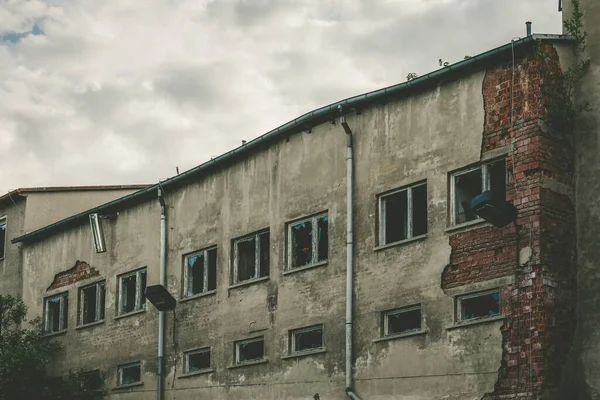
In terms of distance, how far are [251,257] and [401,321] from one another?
5421 mm

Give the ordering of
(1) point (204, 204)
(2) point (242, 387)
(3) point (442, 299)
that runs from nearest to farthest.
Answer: (3) point (442, 299)
(2) point (242, 387)
(1) point (204, 204)

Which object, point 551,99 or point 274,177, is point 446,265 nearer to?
point 551,99

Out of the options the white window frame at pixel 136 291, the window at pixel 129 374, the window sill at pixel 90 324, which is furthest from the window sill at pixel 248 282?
the window sill at pixel 90 324

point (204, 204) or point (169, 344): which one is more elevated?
point (204, 204)

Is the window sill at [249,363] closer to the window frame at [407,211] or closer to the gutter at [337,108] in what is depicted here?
the window frame at [407,211]

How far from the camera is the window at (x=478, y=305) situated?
1895cm

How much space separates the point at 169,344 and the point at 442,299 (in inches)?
364

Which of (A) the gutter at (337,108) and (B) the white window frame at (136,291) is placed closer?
(A) the gutter at (337,108)

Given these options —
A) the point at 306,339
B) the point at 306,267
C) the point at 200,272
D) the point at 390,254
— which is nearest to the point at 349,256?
the point at 390,254

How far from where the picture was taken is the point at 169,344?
2655cm

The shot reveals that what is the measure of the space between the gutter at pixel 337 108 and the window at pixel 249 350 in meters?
4.43

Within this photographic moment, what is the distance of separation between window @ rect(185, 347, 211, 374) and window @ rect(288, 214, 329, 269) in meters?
3.62

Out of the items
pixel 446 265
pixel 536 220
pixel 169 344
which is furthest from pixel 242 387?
pixel 536 220

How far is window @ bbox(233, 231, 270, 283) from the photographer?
80.1 feet
